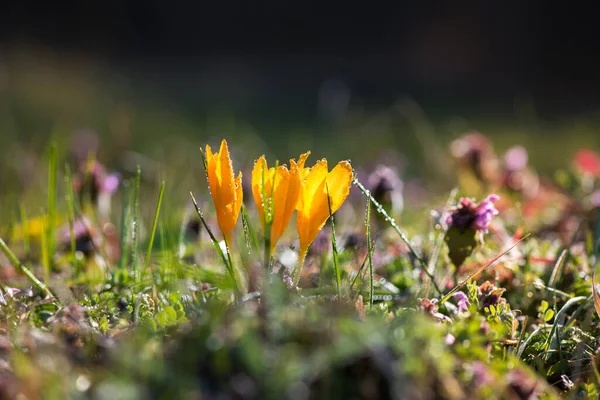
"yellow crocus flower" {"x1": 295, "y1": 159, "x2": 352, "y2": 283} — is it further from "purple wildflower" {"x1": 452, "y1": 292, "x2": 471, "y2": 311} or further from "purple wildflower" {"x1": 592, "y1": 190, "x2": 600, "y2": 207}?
"purple wildflower" {"x1": 592, "y1": 190, "x2": 600, "y2": 207}

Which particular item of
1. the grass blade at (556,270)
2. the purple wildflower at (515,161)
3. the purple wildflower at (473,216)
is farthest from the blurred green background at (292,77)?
the purple wildflower at (473,216)

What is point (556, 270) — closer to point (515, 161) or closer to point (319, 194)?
point (319, 194)

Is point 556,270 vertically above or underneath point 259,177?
underneath

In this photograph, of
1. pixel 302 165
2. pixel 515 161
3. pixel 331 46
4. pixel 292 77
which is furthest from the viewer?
pixel 331 46

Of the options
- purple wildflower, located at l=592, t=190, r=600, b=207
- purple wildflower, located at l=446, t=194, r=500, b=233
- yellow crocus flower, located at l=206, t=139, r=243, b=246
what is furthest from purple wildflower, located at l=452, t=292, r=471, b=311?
purple wildflower, located at l=592, t=190, r=600, b=207

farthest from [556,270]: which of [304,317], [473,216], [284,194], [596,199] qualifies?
[304,317]

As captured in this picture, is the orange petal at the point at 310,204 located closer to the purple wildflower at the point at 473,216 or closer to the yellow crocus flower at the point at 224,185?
the yellow crocus flower at the point at 224,185

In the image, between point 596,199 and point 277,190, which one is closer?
point 277,190

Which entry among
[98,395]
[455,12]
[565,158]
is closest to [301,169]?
[98,395]
